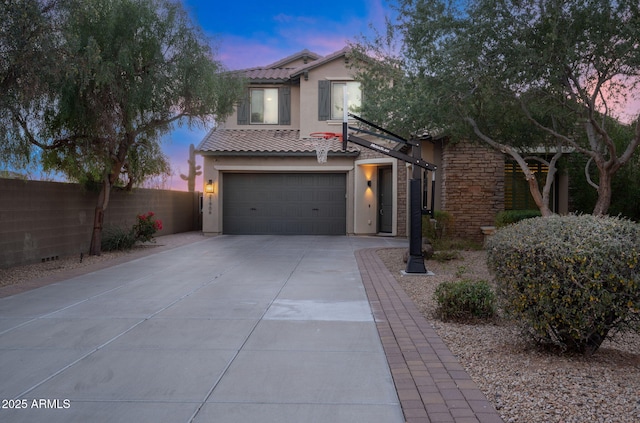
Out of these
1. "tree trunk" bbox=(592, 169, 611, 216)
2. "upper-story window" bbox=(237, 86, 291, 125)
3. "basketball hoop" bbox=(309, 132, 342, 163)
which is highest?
"upper-story window" bbox=(237, 86, 291, 125)

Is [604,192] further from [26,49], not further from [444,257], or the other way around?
[26,49]

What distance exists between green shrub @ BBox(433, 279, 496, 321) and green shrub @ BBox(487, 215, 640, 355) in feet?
4.71

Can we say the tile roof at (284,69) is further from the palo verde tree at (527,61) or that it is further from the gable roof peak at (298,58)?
the palo verde tree at (527,61)

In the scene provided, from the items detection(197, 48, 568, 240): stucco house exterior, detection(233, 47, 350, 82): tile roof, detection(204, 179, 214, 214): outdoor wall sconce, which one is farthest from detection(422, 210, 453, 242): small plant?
detection(204, 179, 214, 214): outdoor wall sconce

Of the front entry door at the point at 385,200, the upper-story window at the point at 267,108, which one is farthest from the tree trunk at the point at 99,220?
the front entry door at the point at 385,200

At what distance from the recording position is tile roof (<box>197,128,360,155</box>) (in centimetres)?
2062

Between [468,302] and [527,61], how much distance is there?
4751 mm

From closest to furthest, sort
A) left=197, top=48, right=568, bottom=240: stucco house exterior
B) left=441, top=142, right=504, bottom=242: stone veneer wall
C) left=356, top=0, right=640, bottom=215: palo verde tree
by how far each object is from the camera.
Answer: left=356, top=0, right=640, bottom=215: palo verde tree < left=441, top=142, right=504, bottom=242: stone veneer wall < left=197, top=48, right=568, bottom=240: stucco house exterior

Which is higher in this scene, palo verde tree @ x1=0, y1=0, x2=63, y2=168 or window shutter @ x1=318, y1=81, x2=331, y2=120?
window shutter @ x1=318, y1=81, x2=331, y2=120

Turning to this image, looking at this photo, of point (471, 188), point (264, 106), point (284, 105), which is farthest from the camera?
point (264, 106)

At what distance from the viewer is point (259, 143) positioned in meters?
21.5

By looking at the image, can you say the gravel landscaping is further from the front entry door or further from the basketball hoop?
the front entry door

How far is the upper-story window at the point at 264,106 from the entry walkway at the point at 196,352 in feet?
44.8

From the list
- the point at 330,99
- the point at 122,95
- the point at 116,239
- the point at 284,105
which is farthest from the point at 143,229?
the point at 330,99
